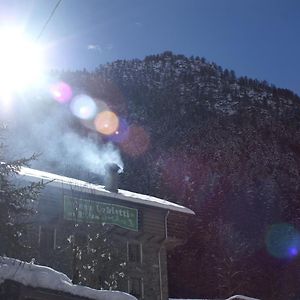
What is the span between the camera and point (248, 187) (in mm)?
57844

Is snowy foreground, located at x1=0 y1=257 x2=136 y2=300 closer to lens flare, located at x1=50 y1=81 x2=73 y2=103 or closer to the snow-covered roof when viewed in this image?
the snow-covered roof

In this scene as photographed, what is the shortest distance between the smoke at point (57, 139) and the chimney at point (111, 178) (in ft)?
25.9

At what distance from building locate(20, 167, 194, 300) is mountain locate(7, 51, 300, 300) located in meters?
15.0

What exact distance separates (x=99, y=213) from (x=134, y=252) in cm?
477

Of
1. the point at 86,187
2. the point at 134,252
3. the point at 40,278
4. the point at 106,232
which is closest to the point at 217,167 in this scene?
the point at 134,252

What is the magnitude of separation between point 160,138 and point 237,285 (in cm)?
2948

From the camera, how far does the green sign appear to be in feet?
56.7

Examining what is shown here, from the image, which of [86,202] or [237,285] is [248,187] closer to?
[237,285]

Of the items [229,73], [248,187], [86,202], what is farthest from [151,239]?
[229,73]

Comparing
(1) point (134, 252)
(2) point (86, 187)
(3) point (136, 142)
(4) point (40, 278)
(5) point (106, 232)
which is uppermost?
(3) point (136, 142)

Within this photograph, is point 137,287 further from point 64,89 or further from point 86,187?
point 64,89

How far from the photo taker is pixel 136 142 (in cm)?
6775

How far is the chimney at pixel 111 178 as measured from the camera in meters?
21.2

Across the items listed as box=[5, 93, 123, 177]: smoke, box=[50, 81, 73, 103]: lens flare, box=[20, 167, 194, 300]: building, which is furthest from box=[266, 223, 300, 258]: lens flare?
box=[50, 81, 73, 103]: lens flare
